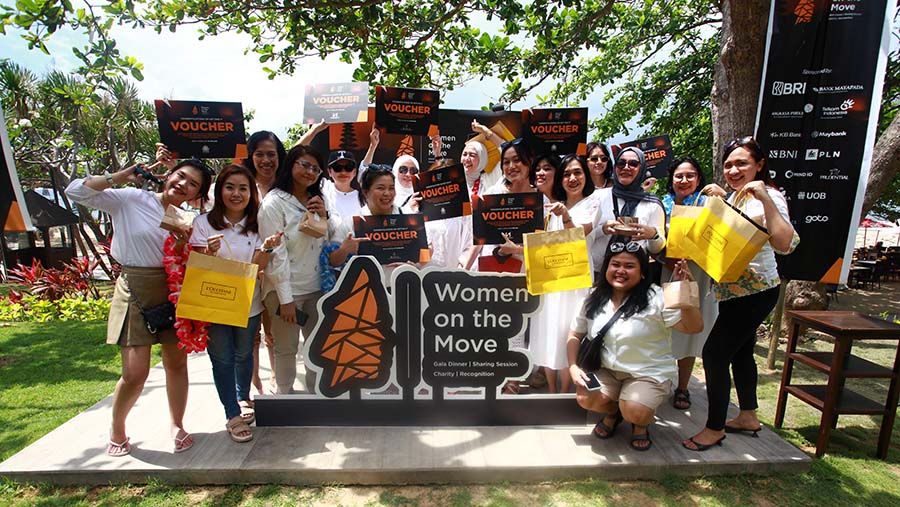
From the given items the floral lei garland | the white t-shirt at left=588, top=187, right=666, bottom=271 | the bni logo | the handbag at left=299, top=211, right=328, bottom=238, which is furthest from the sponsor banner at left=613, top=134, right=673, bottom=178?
the floral lei garland

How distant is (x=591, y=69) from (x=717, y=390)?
22.4 feet

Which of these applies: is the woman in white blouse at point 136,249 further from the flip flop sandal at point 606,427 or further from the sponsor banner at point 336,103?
the flip flop sandal at point 606,427

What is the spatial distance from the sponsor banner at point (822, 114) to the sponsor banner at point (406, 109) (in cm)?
A: 311

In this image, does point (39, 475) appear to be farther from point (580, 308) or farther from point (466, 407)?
point (580, 308)

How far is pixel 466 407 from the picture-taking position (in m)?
3.10

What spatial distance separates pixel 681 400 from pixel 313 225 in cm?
300

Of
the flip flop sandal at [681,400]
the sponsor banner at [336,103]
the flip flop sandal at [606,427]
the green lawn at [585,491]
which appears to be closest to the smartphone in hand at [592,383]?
the flip flop sandal at [606,427]

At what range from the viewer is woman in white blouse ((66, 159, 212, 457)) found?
2.52 metres

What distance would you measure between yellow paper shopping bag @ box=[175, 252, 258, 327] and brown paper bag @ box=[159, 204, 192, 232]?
180 mm

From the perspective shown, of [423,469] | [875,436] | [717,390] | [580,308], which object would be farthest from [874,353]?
[423,469]

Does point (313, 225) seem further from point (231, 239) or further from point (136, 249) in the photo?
point (136, 249)

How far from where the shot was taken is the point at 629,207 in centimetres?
305

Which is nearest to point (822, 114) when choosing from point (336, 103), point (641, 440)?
point (641, 440)

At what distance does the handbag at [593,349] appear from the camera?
2.76m
